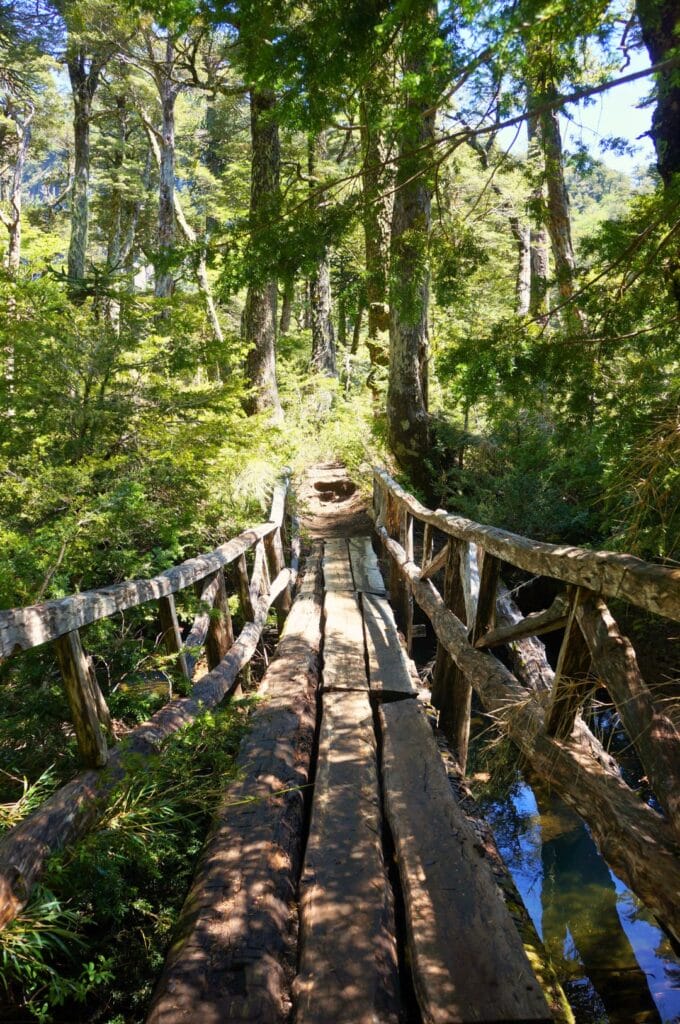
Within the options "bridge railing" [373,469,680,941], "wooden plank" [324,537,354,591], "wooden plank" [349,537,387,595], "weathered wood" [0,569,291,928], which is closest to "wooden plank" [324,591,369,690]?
"wooden plank" [324,537,354,591]

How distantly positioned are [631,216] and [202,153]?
32.5 meters

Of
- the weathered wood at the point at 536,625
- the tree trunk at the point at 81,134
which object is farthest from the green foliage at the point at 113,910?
the tree trunk at the point at 81,134

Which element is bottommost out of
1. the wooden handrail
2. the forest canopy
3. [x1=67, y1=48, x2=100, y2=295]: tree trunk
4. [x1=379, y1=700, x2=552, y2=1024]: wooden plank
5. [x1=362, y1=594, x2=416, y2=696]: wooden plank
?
[x1=362, y1=594, x2=416, y2=696]: wooden plank

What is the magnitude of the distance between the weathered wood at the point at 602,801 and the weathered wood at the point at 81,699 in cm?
201

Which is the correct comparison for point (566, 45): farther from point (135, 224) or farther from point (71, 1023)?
point (135, 224)

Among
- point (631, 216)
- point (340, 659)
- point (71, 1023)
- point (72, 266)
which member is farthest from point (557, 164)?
point (72, 266)

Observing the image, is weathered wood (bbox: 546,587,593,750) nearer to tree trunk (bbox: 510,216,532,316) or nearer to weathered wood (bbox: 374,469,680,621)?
weathered wood (bbox: 374,469,680,621)

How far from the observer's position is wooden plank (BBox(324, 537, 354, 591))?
8.07m

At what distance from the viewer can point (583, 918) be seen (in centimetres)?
418

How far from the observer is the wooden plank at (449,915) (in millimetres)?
2107

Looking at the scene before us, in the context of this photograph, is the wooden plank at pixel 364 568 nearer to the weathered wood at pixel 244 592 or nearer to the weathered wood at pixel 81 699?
the weathered wood at pixel 244 592

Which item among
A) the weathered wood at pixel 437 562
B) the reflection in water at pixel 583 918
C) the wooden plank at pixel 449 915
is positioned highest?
the weathered wood at pixel 437 562

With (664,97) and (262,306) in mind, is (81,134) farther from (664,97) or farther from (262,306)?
(664,97)

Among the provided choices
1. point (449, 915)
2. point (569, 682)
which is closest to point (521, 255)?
point (569, 682)
